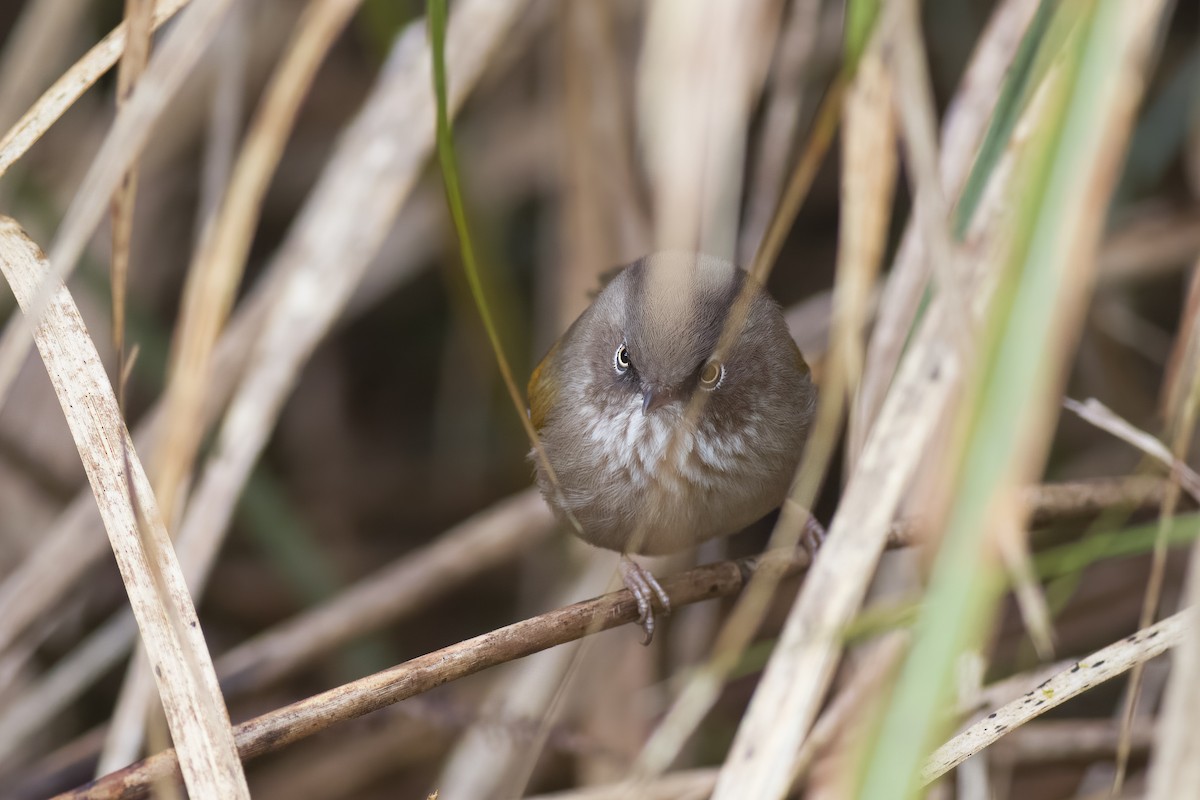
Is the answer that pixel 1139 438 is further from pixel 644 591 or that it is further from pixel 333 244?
pixel 333 244

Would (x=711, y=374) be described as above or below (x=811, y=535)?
above

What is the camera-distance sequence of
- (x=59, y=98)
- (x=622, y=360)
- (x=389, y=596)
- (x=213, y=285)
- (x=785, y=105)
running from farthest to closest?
(x=389, y=596) < (x=785, y=105) < (x=622, y=360) < (x=213, y=285) < (x=59, y=98)

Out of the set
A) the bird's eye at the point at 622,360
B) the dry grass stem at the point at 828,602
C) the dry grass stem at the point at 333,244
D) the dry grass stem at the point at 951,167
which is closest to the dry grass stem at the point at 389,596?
the dry grass stem at the point at 333,244

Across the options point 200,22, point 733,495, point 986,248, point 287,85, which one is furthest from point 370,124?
point 986,248

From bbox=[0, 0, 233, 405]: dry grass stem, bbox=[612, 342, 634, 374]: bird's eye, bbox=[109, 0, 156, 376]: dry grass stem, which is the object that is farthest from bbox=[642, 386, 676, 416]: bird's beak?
bbox=[0, 0, 233, 405]: dry grass stem

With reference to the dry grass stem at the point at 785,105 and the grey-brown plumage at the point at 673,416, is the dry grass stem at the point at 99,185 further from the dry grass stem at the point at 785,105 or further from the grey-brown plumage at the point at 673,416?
the dry grass stem at the point at 785,105

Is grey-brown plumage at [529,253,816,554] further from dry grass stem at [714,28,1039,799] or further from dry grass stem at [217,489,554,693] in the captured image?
dry grass stem at [714,28,1039,799]

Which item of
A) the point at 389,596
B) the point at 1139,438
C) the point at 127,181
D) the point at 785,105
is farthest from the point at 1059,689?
the point at 389,596

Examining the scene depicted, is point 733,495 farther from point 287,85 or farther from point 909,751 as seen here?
A: point 909,751
